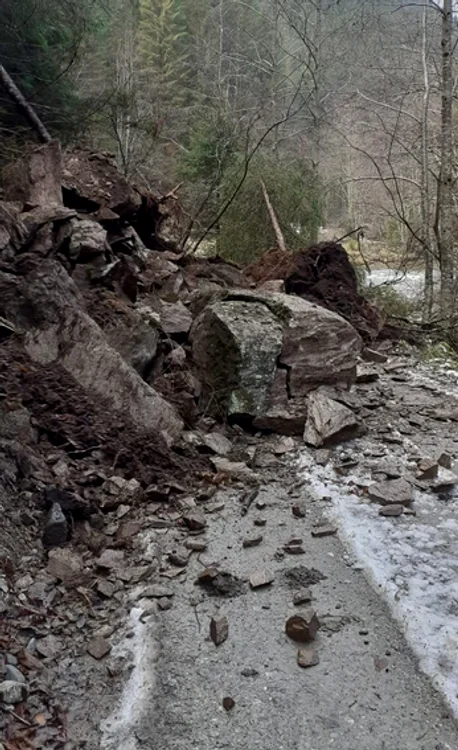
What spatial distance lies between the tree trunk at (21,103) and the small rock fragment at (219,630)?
6.75 metres

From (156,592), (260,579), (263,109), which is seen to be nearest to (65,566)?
(156,592)

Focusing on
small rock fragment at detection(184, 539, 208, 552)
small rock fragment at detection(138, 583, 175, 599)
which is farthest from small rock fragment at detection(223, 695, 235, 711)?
small rock fragment at detection(184, 539, 208, 552)

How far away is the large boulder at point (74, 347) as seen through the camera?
4059mm

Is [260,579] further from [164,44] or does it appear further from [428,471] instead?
[164,44]

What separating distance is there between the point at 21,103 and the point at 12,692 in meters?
6.89

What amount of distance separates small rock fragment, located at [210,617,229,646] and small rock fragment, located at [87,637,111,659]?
0.43 meters

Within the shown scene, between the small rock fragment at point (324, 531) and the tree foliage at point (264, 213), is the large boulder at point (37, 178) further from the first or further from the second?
the tree foliage at point (264, 213)

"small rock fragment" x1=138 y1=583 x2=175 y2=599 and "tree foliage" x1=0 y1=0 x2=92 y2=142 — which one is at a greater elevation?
"tree foliage" x1=0 y1=0 x2=92 y2=142

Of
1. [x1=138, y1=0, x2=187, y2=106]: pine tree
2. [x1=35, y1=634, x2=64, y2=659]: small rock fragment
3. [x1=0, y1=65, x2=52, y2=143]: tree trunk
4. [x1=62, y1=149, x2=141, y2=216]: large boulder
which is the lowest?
[x1=35, y1=634, x2=64, y2=659]: small rock fragment

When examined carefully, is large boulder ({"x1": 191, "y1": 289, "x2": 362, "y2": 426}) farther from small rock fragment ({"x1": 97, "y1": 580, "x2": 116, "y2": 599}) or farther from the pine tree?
the pine tree

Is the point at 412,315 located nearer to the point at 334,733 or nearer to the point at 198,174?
the point at 198,174

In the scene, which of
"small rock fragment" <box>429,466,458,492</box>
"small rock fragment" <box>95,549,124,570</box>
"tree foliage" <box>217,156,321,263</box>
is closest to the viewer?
"small rock fragment" <box>95,549,124,570</box>

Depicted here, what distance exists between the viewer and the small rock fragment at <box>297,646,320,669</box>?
2246mm

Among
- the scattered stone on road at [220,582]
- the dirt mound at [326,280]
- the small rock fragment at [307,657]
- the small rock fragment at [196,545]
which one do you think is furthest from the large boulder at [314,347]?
the small rock fragment at [307,657]
